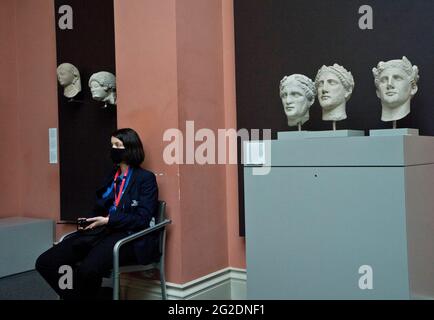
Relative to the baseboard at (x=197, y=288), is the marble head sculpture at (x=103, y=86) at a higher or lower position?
higher

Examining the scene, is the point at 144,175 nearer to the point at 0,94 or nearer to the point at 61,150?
the point at 61,150

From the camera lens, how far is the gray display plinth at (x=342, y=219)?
1.84 meters

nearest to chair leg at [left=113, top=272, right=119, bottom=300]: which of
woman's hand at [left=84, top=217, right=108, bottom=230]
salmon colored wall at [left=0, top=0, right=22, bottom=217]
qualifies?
woman's hand at [left=84, top=217, right=108, bottom=230]

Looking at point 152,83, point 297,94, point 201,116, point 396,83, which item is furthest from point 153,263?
Answer: point 396,83

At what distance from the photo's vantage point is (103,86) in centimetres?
326

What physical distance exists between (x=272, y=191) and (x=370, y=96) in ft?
3.20

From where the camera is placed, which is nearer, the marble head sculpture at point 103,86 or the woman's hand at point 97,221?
the woman's hand at point 97,221

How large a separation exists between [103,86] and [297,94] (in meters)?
1.65

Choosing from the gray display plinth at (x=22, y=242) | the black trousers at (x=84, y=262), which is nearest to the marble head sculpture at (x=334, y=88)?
the black trousers at (x=84, y=262)

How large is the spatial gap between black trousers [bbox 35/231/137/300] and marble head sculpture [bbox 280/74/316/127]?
3.93 ft

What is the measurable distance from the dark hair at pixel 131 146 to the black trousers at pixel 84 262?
454mm

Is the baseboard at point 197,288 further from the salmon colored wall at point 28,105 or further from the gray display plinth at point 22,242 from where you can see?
the salmon colored wall at point 28,105

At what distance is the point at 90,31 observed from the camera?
366 cm

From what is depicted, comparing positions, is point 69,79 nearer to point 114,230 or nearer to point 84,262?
point 114,230
